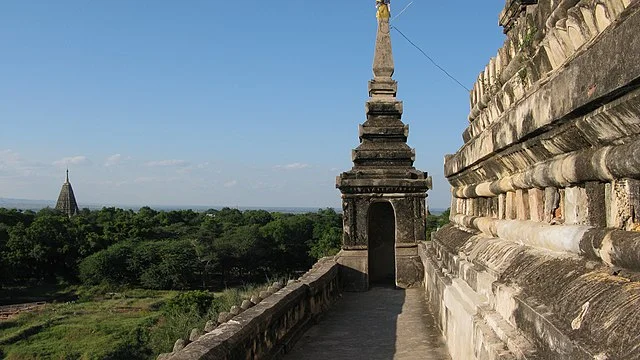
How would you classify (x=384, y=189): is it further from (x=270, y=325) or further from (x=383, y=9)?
(x=270, y=325)

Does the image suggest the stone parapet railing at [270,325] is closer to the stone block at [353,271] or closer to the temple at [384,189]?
the stone block at [353,271]

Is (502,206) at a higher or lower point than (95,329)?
higher

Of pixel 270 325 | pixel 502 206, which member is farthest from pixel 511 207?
pixel 270 325

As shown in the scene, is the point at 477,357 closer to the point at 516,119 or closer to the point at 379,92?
the point at 516,119

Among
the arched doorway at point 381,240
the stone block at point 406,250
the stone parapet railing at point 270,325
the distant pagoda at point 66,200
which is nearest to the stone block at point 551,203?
the stone parapet railing at point 270,325

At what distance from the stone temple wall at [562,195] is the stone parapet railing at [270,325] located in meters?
1.59

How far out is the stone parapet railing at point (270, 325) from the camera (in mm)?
4143

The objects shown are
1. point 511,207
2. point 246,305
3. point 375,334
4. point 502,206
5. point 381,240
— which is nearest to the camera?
point 511,207

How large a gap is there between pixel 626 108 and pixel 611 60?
164 mm

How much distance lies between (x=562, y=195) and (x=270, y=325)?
3331 mm

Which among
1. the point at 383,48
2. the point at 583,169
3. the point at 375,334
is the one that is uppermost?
the point at 383,48

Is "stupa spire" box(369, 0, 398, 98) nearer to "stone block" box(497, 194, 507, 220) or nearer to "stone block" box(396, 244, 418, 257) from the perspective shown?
"stone block" box(396, 244, 418, 257)

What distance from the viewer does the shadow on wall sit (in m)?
6.16

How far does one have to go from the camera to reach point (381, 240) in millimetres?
12602
